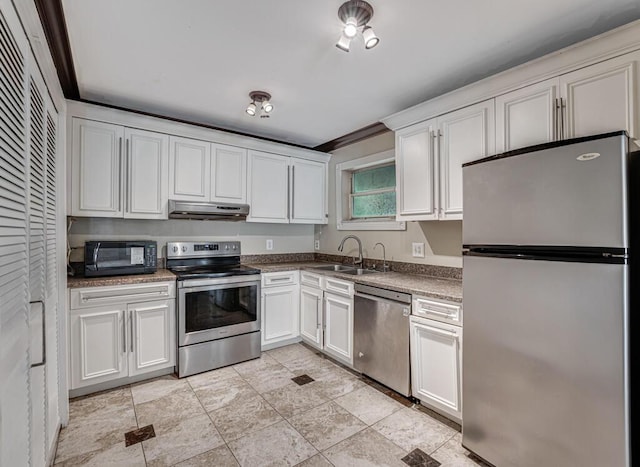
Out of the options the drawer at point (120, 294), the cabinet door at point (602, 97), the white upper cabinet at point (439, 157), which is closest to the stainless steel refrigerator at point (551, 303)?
the cabinet door at point (602, 97)

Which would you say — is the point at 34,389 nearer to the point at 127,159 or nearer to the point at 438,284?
the point at 127,159

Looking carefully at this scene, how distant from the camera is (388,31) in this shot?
1722mm

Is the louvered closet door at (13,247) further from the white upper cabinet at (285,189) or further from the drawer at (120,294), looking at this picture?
the white upper cabinet at (285,189)

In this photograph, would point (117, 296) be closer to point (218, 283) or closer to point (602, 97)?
point (218, 283)

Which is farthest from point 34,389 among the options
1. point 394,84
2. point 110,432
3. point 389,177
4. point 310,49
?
point 389,177

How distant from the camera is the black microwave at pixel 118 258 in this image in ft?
8.21

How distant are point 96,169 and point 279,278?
1.89 meters

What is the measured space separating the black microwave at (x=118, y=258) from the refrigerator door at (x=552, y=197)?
8.36 feet

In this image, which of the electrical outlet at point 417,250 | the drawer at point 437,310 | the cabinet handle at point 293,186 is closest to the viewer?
the drawer at point 437,310

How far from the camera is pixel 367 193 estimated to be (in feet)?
11.7

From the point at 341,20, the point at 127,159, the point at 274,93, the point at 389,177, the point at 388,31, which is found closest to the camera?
the point at 341,20

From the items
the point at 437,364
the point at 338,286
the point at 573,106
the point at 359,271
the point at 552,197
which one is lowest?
the point at 437,364

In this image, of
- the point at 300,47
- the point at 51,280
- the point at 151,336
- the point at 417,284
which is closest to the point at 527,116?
the point at 417,284

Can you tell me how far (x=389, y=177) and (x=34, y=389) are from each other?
3080mm
